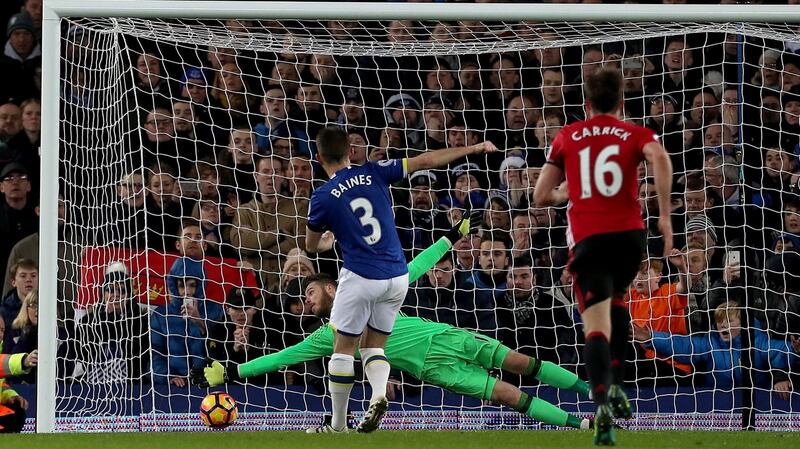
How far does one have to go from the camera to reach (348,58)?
11.6 metres

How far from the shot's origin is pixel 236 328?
10211 mm

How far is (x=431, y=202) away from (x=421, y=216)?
0.55ft

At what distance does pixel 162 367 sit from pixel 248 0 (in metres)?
3.04

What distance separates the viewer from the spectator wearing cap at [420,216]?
10633mm

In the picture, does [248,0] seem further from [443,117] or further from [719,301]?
[719,301]

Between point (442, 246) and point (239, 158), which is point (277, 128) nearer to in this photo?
point (239, 158)

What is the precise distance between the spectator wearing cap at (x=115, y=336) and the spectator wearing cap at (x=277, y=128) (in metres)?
1.69

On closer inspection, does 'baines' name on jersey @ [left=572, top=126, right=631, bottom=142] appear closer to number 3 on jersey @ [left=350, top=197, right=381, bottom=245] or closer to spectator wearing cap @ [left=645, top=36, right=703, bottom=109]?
number 3 on jersey @ [left=350, top=197, right=381, bottom=245]

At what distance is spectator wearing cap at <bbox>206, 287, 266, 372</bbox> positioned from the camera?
1010cm

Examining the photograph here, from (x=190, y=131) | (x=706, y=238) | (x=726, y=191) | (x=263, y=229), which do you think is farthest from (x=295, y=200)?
(x=726, y=191)

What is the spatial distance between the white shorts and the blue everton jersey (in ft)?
0.15

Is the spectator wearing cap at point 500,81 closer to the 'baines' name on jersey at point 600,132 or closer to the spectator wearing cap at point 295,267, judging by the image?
the spectator wearing cap at point 295,267

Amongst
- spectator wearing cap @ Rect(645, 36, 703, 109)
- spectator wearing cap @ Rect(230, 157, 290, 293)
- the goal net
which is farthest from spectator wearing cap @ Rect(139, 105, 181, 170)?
spectator wearing cap @ Rect(645, 36, 703, 109)

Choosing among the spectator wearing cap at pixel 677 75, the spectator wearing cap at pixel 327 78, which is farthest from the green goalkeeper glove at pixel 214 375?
the spectator wearing cap at pixel 677 75
